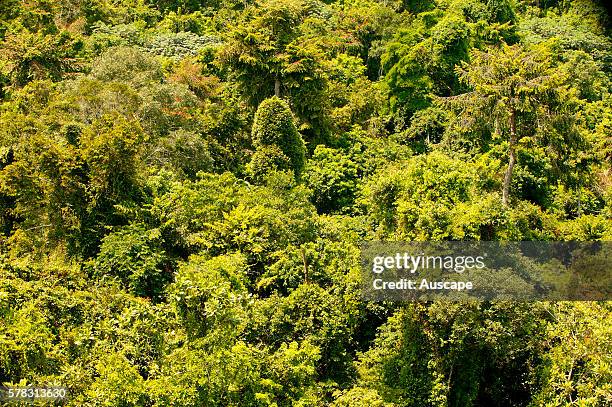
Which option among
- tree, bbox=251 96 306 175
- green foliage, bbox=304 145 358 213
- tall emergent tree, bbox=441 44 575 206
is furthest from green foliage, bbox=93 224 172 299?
tall emergent tree, bbox=441 44 575 206

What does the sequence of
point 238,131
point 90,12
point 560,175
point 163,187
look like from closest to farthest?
point 163,187 → point 560,175 → point 238,131 → point 90,12

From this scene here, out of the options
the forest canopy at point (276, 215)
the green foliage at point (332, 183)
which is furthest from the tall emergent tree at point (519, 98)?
the green foliage at point (332, 183)

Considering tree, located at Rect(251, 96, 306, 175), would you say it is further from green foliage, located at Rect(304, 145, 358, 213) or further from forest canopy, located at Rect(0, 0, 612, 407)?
green foliage, located at Rect(304, 145, 358, 213)

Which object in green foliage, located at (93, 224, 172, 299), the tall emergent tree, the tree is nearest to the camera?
green foliage, located at (93, 224, 172, 299)

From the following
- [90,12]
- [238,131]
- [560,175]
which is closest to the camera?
[560,175]

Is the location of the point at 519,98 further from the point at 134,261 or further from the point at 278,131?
the point at 134,261

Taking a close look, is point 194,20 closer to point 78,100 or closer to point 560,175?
point 78,100

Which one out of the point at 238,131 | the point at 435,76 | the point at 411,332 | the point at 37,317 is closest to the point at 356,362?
the point at 411,332

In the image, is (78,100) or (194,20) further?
(194,20)
